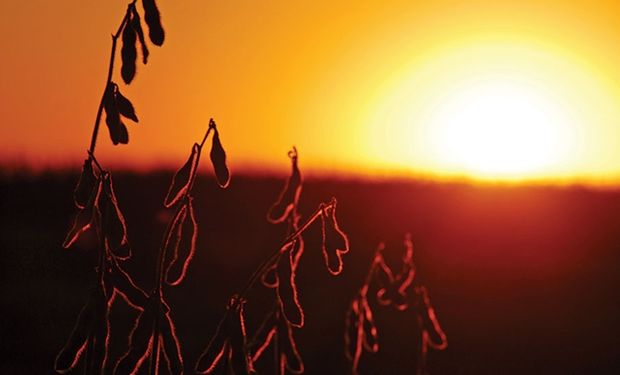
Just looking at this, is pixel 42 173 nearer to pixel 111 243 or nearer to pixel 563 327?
pixel 563 327

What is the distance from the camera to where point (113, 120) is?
306 cm

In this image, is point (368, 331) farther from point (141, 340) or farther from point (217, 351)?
point (141, 340)

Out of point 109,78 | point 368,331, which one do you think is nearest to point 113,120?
point 109,78

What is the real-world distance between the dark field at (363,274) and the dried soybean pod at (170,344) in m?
0.68

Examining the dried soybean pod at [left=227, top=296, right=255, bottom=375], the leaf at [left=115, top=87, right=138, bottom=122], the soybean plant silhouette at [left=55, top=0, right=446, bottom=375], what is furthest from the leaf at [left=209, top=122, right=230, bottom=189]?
the dried soybean pod at [left=227, top=296, right=255, bottom=375]

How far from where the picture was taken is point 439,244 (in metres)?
17.1

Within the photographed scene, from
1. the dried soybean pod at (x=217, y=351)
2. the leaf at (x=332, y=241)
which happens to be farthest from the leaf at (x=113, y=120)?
the leaf at (x=332, y=241)

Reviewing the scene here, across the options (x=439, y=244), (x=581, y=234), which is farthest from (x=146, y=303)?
(x=581, y=234)

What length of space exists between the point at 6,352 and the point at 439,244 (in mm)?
9734

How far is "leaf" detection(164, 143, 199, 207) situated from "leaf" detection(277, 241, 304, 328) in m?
0.31

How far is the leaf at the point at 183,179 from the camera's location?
3.16m

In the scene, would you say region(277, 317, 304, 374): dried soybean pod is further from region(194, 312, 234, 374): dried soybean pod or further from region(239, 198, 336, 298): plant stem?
region(194, 312, 234, 374): dried soybean pod

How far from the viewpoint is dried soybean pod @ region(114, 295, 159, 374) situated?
2.97 m

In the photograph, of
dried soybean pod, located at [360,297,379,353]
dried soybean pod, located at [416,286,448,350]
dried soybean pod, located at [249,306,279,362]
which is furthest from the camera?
dried soybean pod, located at [416,286,448,350]
